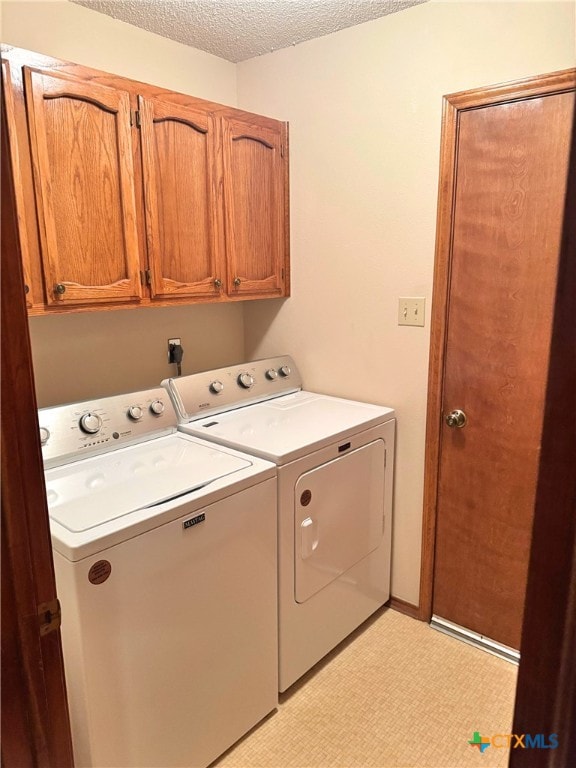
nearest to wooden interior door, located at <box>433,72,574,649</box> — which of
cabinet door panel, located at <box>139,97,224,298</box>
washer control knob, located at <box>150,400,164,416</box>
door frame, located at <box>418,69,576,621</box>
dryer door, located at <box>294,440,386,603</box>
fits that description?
door frame, located at <box>418,69,576,621</box>

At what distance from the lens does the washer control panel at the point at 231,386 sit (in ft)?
7.26

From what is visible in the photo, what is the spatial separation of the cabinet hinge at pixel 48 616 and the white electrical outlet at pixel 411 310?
1.77m

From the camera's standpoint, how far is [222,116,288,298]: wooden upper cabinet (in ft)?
7.46

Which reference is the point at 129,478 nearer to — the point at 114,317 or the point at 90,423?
the point at 90,423

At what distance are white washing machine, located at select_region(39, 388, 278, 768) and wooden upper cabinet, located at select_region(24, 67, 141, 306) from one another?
1.44ft

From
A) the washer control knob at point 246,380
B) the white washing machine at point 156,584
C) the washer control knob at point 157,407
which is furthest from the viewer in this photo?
the washer control knob at point 246,380

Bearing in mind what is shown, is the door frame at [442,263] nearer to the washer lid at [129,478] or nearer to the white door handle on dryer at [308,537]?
the white door handle on dryer at [308,537]

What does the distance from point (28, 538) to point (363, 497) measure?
1651 millimetres

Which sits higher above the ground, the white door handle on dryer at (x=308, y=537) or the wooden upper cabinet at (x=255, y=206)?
the wooden upper cabinet at (x=255, y=206)

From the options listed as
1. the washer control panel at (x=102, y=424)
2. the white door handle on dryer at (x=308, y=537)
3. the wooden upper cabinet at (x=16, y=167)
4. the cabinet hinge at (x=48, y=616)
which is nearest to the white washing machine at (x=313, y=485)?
the white door handle on dryer at (x=308, y=537)

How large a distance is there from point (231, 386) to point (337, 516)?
2.45 feet

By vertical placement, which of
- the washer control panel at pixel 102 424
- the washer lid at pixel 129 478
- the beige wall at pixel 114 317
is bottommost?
the washer lid at pixel 129 478

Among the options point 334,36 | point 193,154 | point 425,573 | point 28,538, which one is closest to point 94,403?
point 193,154

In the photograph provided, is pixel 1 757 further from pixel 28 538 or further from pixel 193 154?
pixel 193 154
